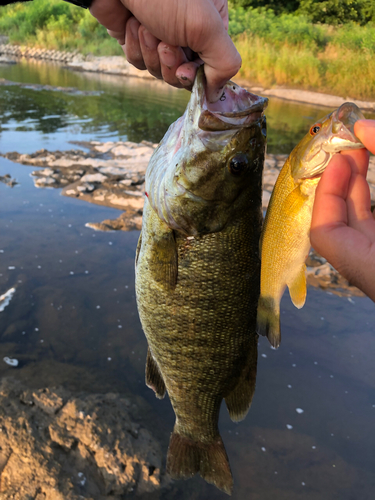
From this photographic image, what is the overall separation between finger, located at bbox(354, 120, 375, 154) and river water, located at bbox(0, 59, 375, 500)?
283 cm

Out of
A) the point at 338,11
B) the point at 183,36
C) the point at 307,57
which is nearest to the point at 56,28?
the point at 338,11

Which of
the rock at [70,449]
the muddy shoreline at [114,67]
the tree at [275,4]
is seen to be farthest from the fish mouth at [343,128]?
the tree at [275,4]

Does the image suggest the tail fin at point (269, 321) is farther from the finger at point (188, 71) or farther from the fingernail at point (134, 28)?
the fingernail at point (134, 28)

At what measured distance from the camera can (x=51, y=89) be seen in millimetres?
21141

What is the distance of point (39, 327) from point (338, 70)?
72.9ft

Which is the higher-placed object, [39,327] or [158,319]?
[158,319]

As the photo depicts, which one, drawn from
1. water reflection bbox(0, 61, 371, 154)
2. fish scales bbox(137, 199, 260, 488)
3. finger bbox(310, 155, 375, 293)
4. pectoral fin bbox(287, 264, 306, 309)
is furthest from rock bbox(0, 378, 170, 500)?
water reflection bbox(0, 61, 371, 154)

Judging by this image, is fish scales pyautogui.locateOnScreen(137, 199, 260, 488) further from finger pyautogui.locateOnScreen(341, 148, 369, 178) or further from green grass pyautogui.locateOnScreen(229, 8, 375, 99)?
green grass pyautogui.locateOnScreen(229, 8, 375, 99)

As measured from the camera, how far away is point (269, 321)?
6.90 ft

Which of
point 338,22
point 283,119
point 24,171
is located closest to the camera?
point 24,171

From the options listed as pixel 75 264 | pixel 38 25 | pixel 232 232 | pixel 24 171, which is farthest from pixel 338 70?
pixel 38 25

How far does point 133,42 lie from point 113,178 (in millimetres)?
6587

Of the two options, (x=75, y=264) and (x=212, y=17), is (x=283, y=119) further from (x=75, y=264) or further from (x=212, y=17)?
(x=212, y=17)

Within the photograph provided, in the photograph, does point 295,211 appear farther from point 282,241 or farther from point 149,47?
point 149,47
